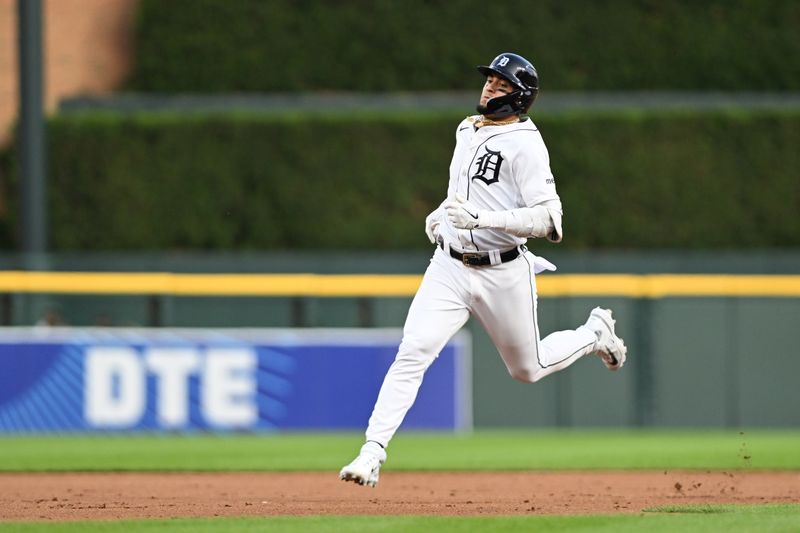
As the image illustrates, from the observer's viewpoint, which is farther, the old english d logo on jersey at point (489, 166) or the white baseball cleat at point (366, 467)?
the old english d logo on jersey at point (489, 166)

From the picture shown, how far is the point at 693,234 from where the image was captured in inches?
751

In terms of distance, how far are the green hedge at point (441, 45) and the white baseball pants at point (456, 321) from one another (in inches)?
519

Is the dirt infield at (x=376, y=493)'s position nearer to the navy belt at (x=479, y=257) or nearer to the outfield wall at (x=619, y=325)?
the navy belt at (x=479, y=257)

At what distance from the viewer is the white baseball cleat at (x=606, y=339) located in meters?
7.79

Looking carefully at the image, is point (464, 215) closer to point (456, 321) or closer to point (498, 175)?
point (498, 175)

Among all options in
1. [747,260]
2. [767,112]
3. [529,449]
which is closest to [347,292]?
[529,449]

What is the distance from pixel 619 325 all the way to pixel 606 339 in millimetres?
7822

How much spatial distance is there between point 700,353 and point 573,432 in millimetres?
1615

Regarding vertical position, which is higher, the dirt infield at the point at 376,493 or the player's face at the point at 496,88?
the player's face at the point at 496,88

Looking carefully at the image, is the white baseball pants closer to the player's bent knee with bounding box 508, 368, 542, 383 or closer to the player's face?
the player's bent knee with bounding box 508, 368, 542, 383

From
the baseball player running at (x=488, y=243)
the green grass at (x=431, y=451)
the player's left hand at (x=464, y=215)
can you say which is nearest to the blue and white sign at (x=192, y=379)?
the green grass at (x=431, y=451)

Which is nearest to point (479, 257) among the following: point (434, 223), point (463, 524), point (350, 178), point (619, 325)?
point (434, 223)

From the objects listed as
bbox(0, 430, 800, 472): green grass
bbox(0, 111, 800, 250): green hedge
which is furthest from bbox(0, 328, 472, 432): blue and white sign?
bbox(0, 111, 800, 250): green hedge

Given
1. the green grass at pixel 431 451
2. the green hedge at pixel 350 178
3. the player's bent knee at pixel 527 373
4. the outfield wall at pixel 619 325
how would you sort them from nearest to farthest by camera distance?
the player's bent knee at pixel 527 373
the green grass at pixel 431 451
the outfield wall at pixel 619 325
the green hedge at pixel 350 178
